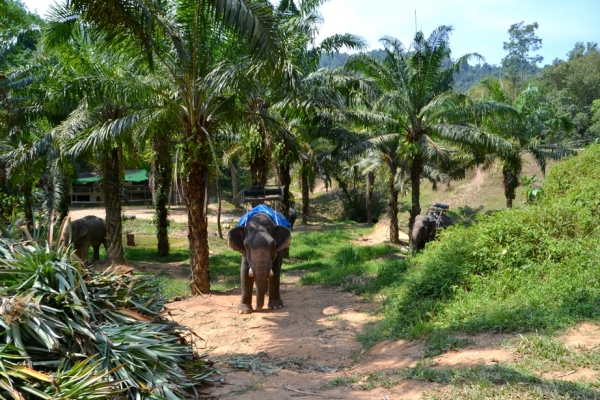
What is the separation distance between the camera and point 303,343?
7973mm

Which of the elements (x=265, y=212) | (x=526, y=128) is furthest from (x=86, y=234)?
(x=526, y=128)

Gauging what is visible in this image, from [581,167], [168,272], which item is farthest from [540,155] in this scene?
[168,272]

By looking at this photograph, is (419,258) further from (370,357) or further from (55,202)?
(55,202)

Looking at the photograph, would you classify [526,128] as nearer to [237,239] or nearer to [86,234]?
[237,239]

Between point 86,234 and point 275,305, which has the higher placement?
point 86,234

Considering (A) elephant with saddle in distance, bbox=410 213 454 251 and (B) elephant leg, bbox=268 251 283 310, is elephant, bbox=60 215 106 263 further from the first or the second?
(A) elephant with saddle in distance, bbox=410 213 454 251

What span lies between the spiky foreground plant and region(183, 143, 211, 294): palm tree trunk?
19.2 feet

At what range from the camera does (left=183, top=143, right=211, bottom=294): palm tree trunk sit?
11789 mm

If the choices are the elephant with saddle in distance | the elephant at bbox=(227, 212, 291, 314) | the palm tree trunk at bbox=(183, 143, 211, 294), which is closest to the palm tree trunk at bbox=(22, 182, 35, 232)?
the palm tree trunk at bbox=(183, 143, 211, 294)

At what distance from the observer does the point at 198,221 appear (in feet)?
39.1

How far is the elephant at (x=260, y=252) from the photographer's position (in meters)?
9.46

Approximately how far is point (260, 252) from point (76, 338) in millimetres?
4804

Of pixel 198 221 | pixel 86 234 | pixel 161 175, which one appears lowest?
pixel 86 234

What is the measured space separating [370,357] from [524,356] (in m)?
1.99
